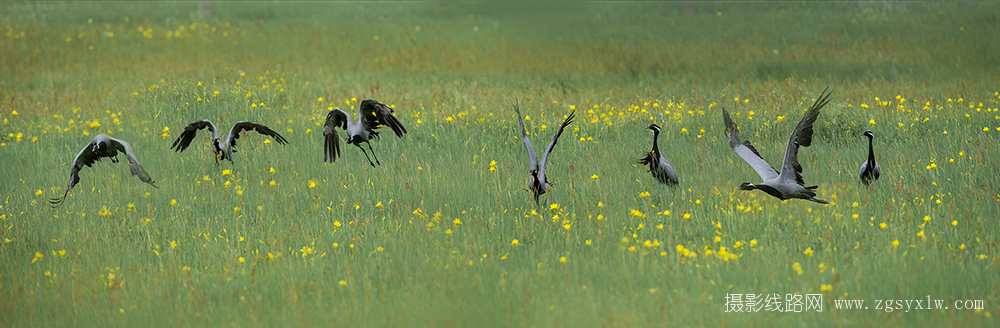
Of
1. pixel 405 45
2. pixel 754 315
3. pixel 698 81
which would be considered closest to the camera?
pixel 754 315

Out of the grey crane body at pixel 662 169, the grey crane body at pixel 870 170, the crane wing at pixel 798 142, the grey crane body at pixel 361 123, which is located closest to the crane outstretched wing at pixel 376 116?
the grey crane body at pixel 361 123

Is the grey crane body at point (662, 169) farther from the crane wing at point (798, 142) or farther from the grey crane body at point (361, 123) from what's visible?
the grey crane body at point (361, 123)

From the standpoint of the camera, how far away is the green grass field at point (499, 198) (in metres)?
4.39

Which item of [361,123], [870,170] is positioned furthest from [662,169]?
[361,123]

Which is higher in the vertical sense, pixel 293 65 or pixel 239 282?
pixel 293 65

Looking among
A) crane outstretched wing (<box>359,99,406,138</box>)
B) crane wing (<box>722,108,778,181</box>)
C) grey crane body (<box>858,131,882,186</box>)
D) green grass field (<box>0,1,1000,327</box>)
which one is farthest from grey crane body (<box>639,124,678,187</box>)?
crane outstretched wing (<box>359,99,406,138</box>)

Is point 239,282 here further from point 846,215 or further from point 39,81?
point 39,81

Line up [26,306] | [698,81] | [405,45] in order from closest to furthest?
[26,306] < [698,81] < [405,45]

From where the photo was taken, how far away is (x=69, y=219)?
636 cm

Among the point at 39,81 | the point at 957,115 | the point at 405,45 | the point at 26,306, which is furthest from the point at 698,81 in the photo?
the point at 39,81

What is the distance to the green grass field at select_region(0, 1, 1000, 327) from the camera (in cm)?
439

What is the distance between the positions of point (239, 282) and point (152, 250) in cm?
113

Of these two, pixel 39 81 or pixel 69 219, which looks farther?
pixel 39 81

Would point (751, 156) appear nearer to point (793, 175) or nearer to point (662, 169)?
point (793, 175)
